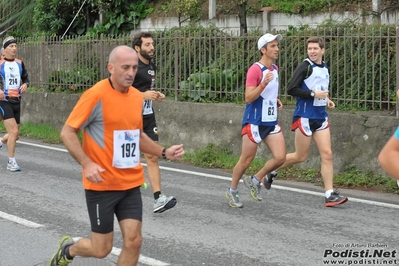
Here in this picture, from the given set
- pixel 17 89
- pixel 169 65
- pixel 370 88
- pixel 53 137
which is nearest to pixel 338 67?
pixel 370 88

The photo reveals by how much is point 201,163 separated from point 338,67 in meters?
2.67

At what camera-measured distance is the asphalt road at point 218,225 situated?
687 cm

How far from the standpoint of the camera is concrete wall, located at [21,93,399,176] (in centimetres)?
1080

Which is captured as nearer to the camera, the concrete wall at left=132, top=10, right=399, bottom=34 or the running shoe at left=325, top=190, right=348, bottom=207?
the running shoe at left=325, top=190, right=348, bottom=207

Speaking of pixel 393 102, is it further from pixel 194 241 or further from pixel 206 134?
pixel 194 241

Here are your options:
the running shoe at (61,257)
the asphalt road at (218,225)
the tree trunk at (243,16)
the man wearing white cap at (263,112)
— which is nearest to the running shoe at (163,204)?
the asphalt road at (218,225)

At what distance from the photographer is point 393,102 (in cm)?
1109

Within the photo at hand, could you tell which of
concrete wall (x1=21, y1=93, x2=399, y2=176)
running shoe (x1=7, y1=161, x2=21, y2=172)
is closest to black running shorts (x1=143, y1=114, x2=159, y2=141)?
concrete wall (x1=21, y1=93, x2=399, y2=176)

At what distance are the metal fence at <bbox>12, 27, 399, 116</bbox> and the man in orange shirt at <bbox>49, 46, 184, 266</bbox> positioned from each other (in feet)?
20.6

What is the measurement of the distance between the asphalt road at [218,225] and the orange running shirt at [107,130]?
51.8 inches

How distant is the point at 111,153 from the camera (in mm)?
5625

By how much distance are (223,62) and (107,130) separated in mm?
8242

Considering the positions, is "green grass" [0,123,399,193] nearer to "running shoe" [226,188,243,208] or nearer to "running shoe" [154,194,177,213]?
"running shoe" [226,188,243,208]

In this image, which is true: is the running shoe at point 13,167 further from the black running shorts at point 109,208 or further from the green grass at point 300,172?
the black running shorts at point 109,208
